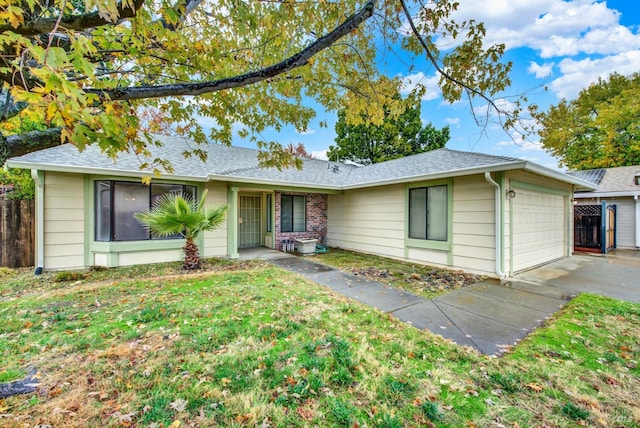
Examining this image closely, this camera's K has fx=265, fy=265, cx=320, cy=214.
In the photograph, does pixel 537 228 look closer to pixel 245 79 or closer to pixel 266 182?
pixel 266 182

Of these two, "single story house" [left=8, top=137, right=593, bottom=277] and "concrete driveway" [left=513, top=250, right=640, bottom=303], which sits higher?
"single story house" [left=8, top=137, right=593, bottom=277]

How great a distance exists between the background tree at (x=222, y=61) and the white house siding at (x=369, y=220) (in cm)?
457

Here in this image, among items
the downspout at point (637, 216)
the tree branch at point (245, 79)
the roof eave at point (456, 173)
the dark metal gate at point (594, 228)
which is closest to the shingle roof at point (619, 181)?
the downspout at point (637, 216)

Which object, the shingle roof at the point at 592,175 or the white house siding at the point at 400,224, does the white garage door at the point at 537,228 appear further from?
the shingle roof at the point at 592,175

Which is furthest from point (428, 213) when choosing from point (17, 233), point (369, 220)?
point (17, 233)

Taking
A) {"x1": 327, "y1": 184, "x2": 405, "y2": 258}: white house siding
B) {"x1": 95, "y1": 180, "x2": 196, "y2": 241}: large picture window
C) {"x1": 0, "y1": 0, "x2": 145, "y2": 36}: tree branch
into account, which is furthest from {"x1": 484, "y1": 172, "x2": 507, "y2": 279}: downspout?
{"x1": 95, "y1": 180, "x2": 196, "y2": 241}: large picture window

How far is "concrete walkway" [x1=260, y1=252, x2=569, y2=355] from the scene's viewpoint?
3502 mm

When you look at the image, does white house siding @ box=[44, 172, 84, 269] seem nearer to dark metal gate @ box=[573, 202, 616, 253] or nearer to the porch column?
the porch column

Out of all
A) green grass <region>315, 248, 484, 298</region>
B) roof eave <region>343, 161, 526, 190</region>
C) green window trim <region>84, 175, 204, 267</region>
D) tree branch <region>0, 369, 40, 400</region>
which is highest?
roof eave <region>343, 161, 526, 190</region>

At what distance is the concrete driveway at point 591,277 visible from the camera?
5.36 metres

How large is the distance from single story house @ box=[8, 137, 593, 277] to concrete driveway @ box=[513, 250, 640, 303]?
16.3 inches

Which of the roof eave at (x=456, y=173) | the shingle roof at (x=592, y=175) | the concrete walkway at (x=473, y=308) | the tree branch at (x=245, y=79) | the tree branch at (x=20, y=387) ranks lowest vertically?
the concrete walkway at (x=473, y=308)

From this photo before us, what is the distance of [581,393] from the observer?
233 centimetres

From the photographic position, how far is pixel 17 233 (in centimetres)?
703
